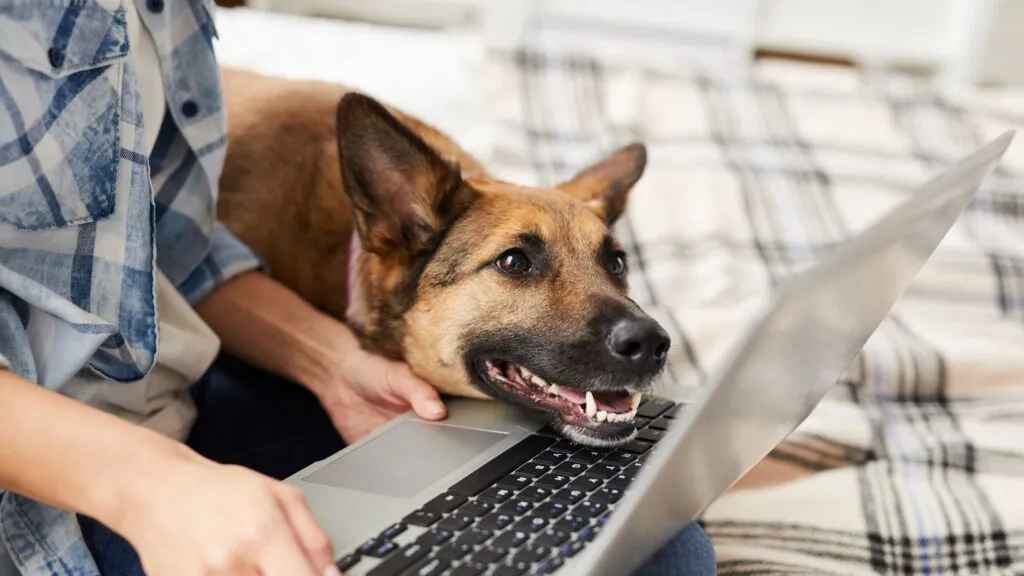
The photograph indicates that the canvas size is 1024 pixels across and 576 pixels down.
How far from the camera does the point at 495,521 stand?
0.80 metres

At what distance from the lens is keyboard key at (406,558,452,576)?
0.71 meters

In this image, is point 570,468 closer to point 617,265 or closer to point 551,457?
point 551,457

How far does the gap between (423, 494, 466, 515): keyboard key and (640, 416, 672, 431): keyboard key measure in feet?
0.98

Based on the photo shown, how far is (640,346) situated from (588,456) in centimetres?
15

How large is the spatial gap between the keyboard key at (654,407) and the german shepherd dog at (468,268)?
0.01 meters

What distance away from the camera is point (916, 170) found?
7.59 ft

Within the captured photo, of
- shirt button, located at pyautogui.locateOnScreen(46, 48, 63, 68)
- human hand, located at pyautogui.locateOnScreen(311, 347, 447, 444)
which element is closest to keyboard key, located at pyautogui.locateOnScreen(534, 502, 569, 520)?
human hand, located at pyautogui.locateOnScreen(311, 347, 447, 444)

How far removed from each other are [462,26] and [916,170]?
7.50ft

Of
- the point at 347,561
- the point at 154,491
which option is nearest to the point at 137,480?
the point at 154,491

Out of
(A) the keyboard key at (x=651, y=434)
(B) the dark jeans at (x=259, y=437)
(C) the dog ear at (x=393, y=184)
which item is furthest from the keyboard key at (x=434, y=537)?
(C) the dog ear at (x=393, y=184)

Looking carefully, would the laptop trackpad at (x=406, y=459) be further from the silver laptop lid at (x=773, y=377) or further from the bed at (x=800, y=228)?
the bed at (x=800, y=228)

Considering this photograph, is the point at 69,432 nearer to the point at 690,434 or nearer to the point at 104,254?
the point at 104,254

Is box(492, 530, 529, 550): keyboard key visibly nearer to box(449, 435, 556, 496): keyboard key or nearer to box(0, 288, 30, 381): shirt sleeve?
box(449, 435, 556, 496): keyboard key

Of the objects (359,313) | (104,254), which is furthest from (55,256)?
(359,313)
